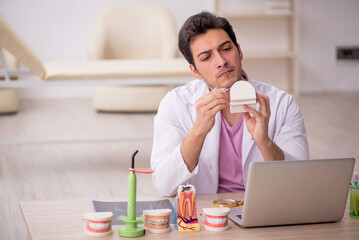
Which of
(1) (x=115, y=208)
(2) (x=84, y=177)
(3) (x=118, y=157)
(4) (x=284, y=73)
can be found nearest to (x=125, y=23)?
(4) (x=284, y=73)

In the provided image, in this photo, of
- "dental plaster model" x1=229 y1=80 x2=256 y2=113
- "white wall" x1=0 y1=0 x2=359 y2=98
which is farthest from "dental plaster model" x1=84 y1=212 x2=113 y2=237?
"white wall" x1=0 y1=0 x2=359 y2=98

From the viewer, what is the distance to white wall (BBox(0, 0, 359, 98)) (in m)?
5.87

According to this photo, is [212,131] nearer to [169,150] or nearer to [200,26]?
[169,150]

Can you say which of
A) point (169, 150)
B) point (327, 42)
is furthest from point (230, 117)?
point (327, 42)

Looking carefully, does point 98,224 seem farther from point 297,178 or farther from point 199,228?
point 297,178

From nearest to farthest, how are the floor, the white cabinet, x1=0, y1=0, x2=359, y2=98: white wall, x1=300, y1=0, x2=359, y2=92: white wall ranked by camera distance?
the floor
x1=0, y1=0, x2=359, y2=98: white wall
the white cabinet
x1=300, y1=0, x2=359, y2=92: white wall

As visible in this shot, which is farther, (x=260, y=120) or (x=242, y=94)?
(x=260, y=120)

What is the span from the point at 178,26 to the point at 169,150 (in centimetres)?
466

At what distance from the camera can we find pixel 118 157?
3701mm

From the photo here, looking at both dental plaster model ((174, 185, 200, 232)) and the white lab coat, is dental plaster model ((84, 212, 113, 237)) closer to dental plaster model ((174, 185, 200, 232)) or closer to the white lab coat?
dental plaster model ((174, 185, 200, 232))

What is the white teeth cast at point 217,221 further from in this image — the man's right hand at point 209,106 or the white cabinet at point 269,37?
the white cabinet at point 269,37

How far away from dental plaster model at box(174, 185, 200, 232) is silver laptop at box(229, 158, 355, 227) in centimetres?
11

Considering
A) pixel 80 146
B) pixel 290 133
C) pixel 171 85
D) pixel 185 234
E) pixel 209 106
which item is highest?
pixel 209 106

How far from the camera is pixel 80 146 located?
4.05 meters
